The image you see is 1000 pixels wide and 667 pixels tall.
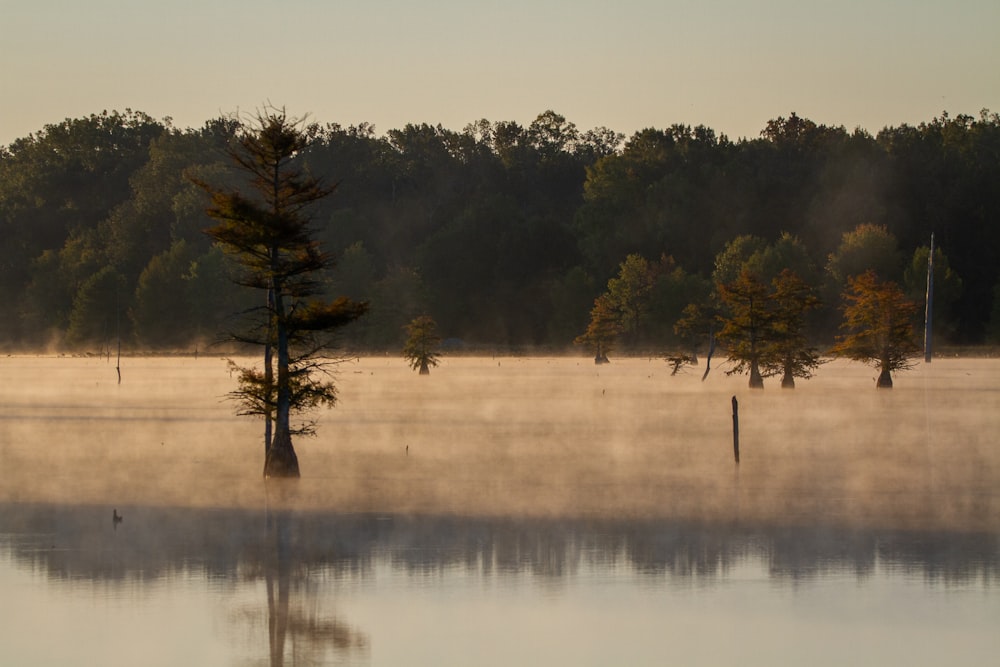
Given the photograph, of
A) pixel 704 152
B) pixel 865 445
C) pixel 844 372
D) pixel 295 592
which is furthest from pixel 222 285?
pixel 295 592

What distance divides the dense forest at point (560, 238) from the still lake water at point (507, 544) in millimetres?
92317

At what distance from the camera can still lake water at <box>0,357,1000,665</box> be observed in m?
20.6

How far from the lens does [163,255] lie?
180 metres

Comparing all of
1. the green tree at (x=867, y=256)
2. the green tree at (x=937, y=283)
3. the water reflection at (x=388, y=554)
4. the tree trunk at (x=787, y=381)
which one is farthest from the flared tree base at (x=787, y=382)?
the water reflection at (x=388, y=554)

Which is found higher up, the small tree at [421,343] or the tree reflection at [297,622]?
the small tree at [421,343]

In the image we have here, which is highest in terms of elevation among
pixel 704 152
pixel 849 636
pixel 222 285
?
pixel 704 152

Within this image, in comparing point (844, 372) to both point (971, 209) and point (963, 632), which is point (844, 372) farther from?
point (963, 632)

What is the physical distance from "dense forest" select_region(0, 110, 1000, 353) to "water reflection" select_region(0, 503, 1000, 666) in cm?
11595

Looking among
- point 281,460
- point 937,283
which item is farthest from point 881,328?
point 937,283

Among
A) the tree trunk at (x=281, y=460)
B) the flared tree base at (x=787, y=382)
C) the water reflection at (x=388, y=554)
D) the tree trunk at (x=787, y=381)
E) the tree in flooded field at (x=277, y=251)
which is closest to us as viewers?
the water reflection at (x=388, y=554)

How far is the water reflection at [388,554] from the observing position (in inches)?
936

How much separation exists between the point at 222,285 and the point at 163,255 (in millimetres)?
14365

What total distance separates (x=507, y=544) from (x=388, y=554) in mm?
2381

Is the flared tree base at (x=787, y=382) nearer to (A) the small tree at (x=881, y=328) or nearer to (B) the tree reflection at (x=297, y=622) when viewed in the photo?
(A) the small tree at (x=881, y=328)
